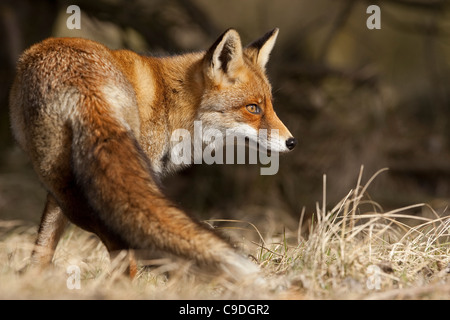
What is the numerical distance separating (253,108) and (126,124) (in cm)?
160

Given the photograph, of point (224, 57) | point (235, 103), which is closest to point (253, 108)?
point (235, 103)

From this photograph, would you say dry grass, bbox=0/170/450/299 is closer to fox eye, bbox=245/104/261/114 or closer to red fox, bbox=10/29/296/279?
red fox, bbox=10/29/296/279

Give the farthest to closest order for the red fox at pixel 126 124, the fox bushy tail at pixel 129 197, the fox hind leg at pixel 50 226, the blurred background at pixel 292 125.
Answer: the blurred background at pixel 292 125 → the fox hind leg at pixel 50 226 → the red fox at pixel 126 124 → the fox bushy tail at pixel 129 197

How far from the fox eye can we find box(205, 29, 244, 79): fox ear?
344 millimetres

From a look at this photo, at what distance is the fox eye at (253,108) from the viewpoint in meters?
5.43

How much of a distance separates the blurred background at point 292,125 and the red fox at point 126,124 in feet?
12.3

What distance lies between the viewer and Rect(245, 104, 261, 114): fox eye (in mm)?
5430

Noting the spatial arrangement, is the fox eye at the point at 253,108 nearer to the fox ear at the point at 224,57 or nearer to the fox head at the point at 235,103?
the fox head at the point at 235,103

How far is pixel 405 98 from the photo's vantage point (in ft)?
49.4

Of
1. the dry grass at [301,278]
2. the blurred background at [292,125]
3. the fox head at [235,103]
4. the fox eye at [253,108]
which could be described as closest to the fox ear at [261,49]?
the fox head at [235,103]

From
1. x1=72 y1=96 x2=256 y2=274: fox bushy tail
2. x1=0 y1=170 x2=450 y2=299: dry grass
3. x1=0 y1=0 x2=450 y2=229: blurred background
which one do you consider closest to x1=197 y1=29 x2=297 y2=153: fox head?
x1=0 y1=170 x2=450 y2=299: dry grass

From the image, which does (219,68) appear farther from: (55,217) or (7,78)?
(7,78)
